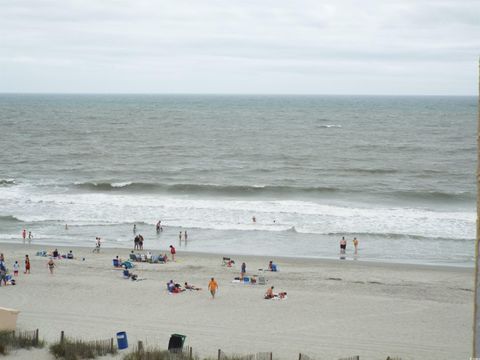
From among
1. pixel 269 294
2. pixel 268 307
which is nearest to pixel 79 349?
pixel 268 307

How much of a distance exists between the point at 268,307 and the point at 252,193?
80.8 ft

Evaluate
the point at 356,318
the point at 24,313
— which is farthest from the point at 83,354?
the point at 356,318

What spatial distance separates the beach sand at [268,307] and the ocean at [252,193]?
372cm

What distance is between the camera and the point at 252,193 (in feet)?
147

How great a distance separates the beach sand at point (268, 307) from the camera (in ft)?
55.8

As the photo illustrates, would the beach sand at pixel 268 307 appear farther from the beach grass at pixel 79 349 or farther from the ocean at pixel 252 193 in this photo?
the ocean at pixel 252 193

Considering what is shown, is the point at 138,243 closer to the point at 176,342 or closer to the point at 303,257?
the point at 303,257

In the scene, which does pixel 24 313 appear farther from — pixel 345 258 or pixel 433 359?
pixel 345 258

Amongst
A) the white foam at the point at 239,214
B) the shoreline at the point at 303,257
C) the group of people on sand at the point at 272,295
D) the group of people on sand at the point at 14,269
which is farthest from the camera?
the white foam at the point at 239,214

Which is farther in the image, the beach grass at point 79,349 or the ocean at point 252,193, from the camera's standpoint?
the ocean at point 252,193

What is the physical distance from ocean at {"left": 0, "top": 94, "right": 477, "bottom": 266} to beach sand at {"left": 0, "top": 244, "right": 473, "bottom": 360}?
372cm

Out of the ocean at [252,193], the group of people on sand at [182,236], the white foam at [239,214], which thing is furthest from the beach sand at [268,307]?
the white foam at [239,214]

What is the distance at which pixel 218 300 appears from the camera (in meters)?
21.1

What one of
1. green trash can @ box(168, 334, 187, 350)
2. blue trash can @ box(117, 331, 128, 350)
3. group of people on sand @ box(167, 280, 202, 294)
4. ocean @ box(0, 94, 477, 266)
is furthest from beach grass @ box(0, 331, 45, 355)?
ocean @ box(0, 94, 477, 266)
